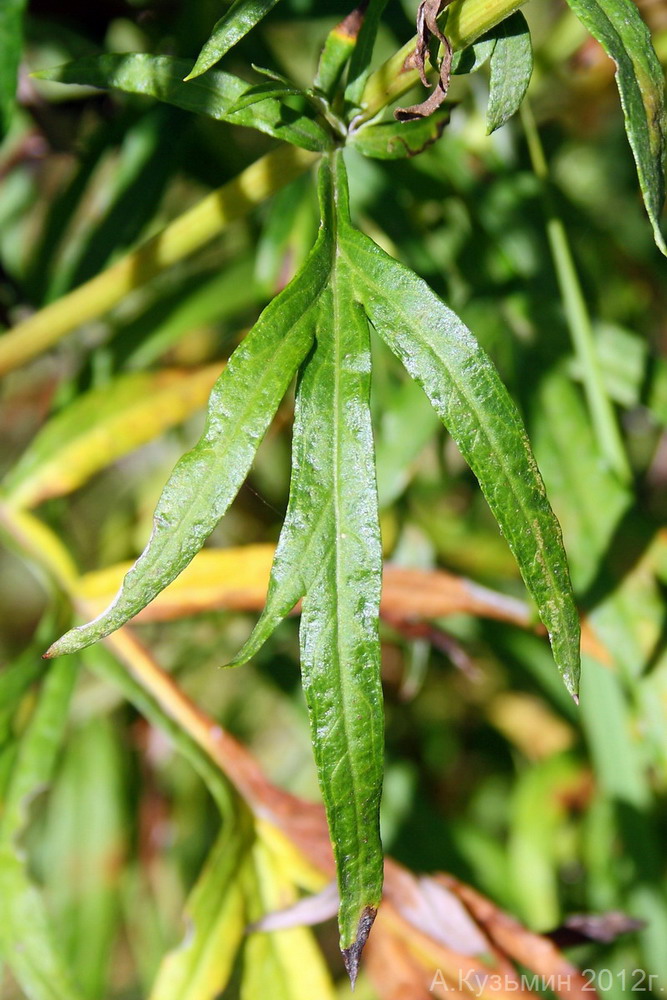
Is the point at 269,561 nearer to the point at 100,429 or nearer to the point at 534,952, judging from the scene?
the point at 100,429

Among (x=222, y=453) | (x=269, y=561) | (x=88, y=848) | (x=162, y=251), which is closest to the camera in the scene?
(x=222, y=453)

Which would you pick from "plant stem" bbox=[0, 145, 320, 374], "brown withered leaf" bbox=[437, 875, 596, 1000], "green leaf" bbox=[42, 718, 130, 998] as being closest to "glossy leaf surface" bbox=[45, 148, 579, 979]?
"plant stem" bbox=[0, 145, 320, 374]

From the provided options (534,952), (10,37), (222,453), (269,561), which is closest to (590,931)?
(534,952)

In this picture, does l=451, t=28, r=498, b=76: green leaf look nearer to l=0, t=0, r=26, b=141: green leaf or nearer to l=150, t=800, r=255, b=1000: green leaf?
l=0, t=0, r=26, b=141: green leaf

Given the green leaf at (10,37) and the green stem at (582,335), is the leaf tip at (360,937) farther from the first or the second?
the green leaf at (10,37)

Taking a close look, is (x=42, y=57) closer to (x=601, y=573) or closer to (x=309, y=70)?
(x=309, y=70)

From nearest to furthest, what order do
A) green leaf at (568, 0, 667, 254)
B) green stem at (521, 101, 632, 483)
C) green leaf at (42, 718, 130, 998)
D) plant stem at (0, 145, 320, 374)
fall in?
1. green leaf at (568, 0, 667, 254)
2. plant stem at (0, 145, 320, 374)
3. green stem at (521, 101, 632, 483)
4. green leaf at (42, 718, 130, 998)
